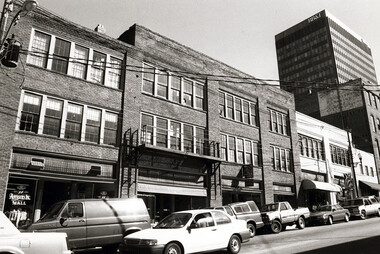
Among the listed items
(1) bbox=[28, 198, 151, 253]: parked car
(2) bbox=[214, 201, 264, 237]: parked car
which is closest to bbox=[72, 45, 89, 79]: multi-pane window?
(1) bbox=[28, 198, 151, 253]: parked car

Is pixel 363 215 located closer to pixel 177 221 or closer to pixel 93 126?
pixel 177 221

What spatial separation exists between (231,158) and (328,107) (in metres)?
29.5

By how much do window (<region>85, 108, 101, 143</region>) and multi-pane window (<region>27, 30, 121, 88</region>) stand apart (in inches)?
75.8

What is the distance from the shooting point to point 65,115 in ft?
52.9

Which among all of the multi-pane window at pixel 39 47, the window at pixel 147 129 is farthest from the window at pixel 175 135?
the multi-pane window at pixel 39 47

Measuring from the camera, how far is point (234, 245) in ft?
33.4

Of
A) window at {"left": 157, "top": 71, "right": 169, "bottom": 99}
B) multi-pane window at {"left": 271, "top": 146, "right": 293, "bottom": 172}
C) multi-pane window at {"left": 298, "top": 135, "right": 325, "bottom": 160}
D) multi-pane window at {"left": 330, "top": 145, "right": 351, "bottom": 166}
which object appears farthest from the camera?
multi-pane window at {"left": 330, "top": 145, "right": 351, "bottom": 166}

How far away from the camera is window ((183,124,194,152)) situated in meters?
20.9

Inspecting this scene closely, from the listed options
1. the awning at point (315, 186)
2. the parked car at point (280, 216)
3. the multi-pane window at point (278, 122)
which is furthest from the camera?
the multi-pane window at point (278, 122)

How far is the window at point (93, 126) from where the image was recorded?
16.8 meters

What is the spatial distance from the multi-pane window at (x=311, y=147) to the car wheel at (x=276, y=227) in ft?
51.7

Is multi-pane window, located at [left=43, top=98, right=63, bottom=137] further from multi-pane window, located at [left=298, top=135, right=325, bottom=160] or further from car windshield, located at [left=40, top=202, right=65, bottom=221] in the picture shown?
multi-pane window, located at [left=298, top=135, right=325, bottom=160]

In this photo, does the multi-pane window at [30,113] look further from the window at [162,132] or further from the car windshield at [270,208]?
the car windshield at [270,208]

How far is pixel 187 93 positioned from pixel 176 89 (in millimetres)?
1031
